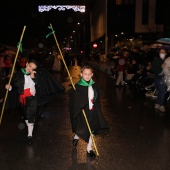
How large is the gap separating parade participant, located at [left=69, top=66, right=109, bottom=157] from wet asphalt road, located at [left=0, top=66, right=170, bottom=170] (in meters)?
0.45

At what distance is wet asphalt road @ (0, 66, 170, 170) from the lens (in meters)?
4.76

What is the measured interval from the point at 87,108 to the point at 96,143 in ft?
3.58

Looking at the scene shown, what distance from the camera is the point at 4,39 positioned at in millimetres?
42844

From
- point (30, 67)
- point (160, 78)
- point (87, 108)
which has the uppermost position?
point (30, 67)

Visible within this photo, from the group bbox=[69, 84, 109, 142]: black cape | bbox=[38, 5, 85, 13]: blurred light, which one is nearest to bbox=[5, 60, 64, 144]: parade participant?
bbox=[69, 84, 109, 142]: black cape

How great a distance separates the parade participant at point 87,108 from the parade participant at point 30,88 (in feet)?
3.79

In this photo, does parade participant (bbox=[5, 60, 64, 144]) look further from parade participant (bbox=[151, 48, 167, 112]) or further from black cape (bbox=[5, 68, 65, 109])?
parade participant (bbox=[151, 48, 167, 112])

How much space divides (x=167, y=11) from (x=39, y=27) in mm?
43126

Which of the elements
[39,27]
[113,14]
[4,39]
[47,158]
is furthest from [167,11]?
[39,27]

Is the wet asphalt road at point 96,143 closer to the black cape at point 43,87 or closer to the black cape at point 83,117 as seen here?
the black cape at point 83,117

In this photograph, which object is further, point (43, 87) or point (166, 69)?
point (166, 69)

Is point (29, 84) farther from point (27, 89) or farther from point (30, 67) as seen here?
point (30, 67)

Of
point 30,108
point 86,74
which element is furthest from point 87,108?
point 30,108

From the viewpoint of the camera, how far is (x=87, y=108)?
5086mm
